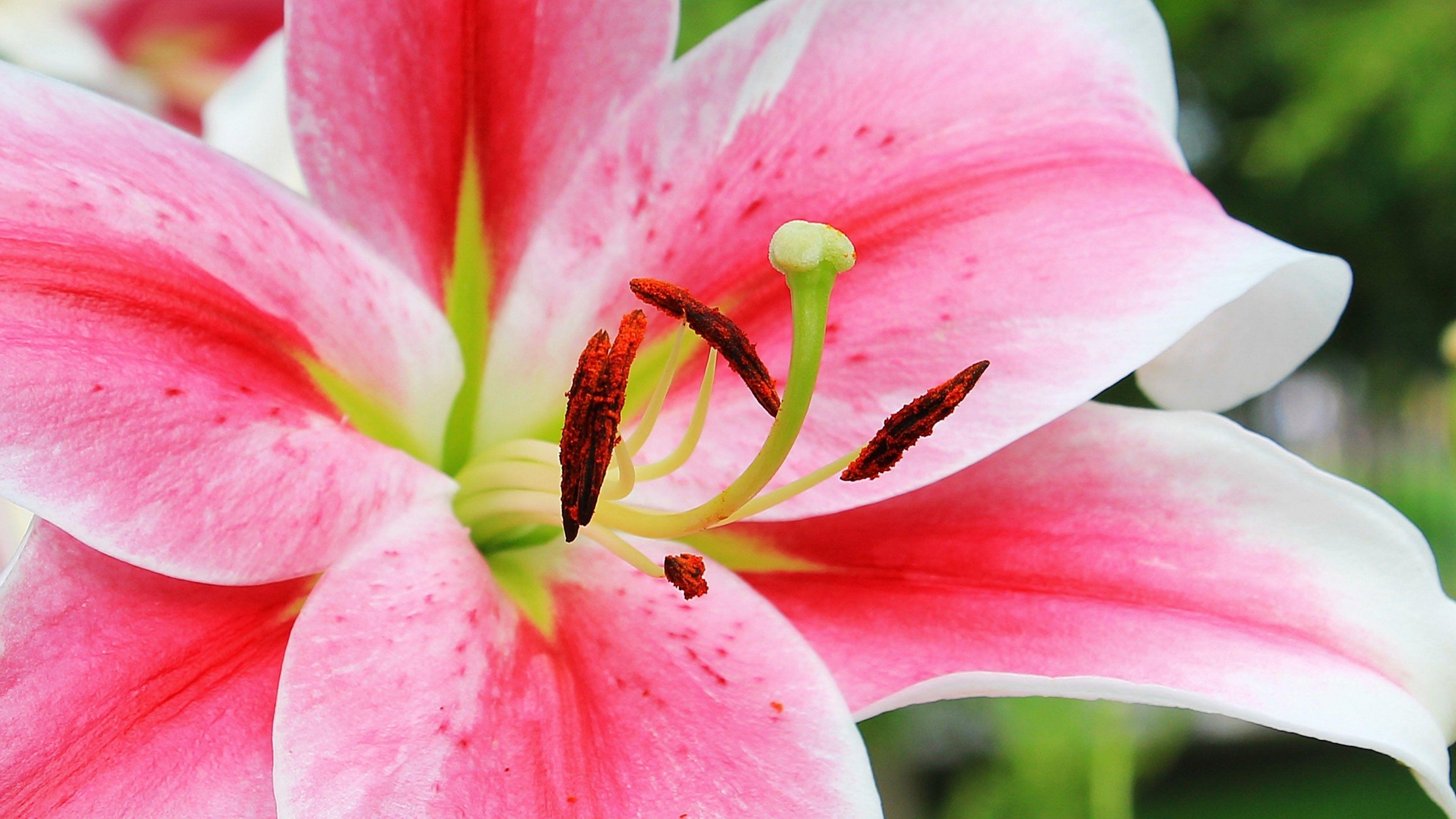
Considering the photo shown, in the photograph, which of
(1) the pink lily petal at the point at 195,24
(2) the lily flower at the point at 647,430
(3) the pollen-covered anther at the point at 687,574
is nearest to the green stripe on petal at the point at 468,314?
(2) the lily flower at the point at 647,430

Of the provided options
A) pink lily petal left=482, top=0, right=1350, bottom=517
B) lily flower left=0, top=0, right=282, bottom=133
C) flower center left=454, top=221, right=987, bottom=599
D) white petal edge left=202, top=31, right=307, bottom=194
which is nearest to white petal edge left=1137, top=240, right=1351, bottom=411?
pink lily petal left=482, top=0, right=1350, bottom=517

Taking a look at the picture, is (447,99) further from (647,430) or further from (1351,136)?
(1351,136)

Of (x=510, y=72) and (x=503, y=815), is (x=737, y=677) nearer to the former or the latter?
(x=503, y=815)

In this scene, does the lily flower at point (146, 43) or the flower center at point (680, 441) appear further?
the lily flower at point (146, 43)

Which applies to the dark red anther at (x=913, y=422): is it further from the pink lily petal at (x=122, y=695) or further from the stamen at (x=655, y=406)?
the pink lily petal at (x=122, y=695)

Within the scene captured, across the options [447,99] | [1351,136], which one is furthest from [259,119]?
[1351,136]

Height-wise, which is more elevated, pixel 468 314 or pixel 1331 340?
pixel 1331 340
